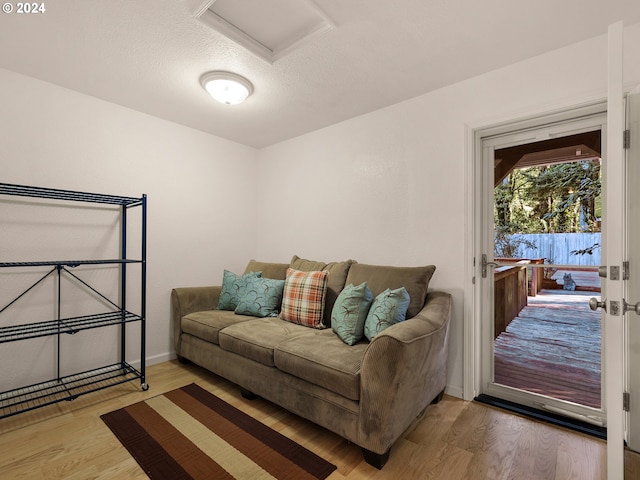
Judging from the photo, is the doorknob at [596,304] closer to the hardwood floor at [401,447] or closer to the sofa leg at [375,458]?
the hardwood floor at [401,447]

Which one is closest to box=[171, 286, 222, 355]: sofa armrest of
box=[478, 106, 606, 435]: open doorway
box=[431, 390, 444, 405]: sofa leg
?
box=[431, 390, 444, 405]: sofa leg

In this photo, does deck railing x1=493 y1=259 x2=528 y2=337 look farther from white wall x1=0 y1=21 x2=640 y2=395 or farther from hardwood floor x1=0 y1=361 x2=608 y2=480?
hardwood floor x1=0 y1=361 x2=608 y2=480

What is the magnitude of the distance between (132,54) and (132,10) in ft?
1.40

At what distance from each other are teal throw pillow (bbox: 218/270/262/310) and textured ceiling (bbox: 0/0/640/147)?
159cm

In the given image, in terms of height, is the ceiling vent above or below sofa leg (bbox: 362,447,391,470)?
above

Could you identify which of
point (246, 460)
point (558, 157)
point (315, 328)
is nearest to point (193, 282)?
point (315, 328)

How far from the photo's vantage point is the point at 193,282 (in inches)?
127

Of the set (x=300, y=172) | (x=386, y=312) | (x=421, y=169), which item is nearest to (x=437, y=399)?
(x=386, y=312)

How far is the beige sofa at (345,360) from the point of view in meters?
1.54

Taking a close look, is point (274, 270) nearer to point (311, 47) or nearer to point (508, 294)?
point (311, 47)

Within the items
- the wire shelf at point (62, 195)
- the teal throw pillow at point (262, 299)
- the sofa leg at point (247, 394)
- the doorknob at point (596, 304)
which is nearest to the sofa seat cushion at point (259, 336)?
the teal throw pillow at point (262, 299)

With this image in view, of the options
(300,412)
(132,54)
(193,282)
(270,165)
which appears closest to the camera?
(300,412)

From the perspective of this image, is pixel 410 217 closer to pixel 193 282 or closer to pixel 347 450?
A: pixel 347 450

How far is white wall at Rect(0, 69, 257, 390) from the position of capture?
2.24 meters
